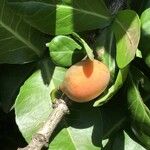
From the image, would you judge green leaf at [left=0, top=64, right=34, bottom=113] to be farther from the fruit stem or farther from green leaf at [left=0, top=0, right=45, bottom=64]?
the fruit stem

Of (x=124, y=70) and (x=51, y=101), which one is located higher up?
(x=124, y=70)

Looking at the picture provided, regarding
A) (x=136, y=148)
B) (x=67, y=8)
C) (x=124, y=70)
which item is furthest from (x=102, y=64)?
(x=136, y=148)

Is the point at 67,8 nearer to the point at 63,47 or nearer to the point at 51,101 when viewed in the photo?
the point at 63,47

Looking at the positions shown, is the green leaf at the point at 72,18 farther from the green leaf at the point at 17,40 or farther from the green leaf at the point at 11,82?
the green leaf at the point at 11,82

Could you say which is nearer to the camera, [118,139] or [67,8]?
[67,8]

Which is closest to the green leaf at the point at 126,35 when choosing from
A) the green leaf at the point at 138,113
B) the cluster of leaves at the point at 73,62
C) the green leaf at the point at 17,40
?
the cluster of leaves at the point at 73,62

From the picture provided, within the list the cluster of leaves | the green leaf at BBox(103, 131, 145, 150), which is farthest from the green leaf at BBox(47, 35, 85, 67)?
the green leaf at BBox(103, 131, 145, 150)
